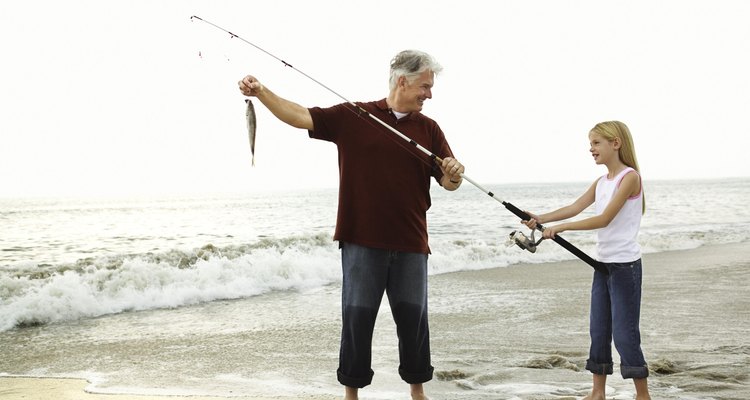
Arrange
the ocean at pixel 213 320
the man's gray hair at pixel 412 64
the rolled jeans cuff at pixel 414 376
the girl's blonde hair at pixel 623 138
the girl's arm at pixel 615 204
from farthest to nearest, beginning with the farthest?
the ocean at pixel 213 320
the girl's blonde hair at pixel 623 138
the girl's arm at pixel 615 204
the rolled jeans cuff at pixel 414 376
the man's gray hair at pixel 412 64

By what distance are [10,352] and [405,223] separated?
162 inches

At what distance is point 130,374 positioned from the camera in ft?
14.5

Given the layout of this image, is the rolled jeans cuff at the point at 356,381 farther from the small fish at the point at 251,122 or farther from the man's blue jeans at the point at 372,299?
the small fish at the point at 251,122

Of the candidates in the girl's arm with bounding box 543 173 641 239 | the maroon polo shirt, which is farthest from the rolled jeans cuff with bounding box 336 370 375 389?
the girl's arm with bounding box 543 173 641 239

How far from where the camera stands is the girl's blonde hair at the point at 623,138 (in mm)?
3363

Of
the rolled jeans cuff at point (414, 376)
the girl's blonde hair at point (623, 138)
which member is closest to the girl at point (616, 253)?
the girl's blonde hair at point (623, 138)

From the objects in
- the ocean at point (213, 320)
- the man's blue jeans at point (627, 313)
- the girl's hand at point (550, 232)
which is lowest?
the ocean at point (213, 320)

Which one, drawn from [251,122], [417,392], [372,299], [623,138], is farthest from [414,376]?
[623,138]

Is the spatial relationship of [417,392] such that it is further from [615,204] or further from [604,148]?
[604,148]

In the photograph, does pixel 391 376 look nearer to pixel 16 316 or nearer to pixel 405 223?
pixel 405 223

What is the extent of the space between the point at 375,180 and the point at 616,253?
1.31 meters

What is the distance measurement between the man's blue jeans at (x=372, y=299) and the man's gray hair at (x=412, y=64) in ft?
2.52

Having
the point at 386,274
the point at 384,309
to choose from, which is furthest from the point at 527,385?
the point at 384,309

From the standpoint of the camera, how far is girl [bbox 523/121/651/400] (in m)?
3.25
